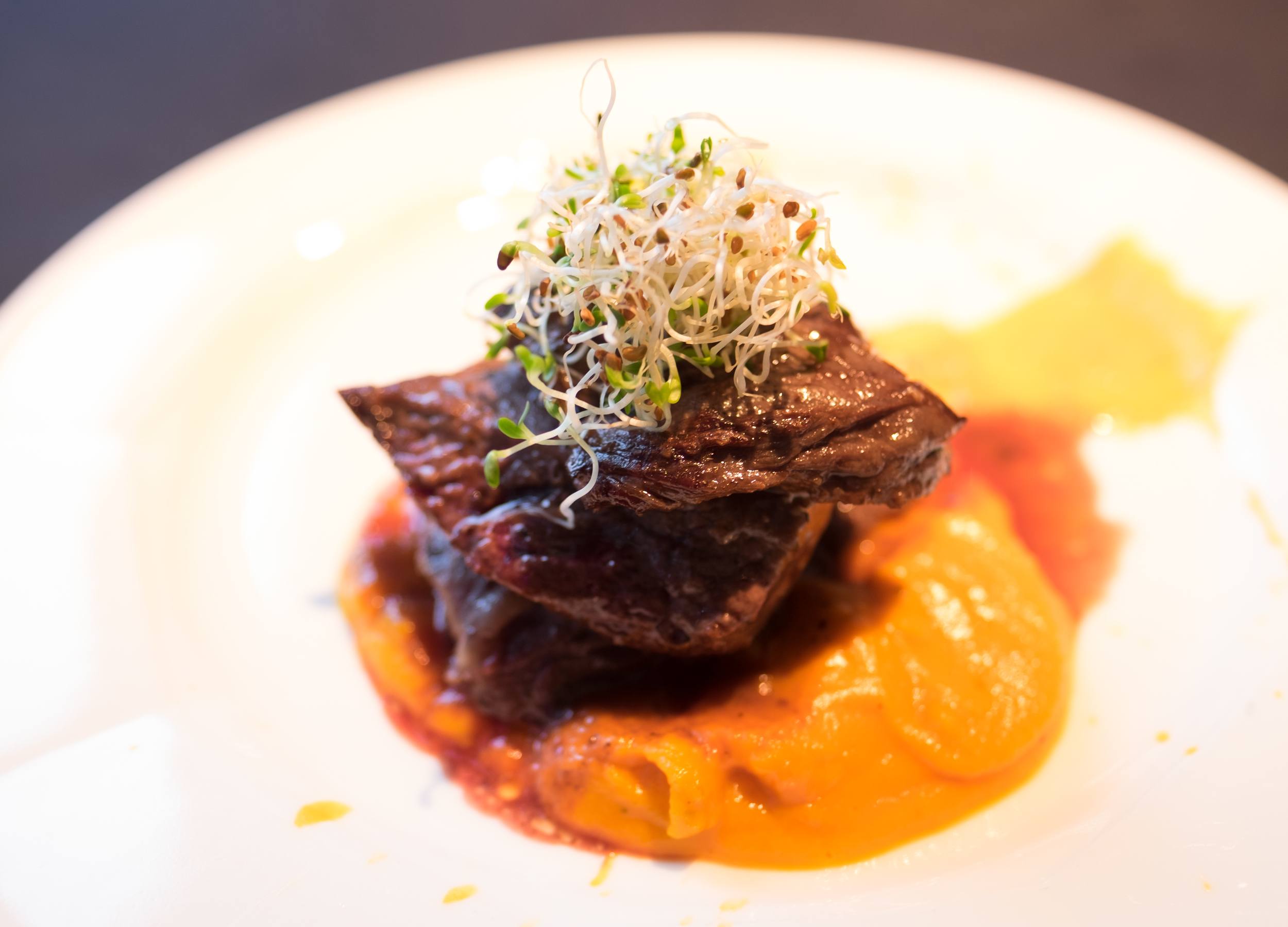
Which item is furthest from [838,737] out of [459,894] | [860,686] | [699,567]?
[459,894]

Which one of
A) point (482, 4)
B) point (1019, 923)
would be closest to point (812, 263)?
point (1019, 923)

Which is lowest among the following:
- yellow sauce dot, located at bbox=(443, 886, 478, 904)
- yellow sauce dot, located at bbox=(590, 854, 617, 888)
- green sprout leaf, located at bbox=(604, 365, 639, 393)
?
yellow sauce dot, located at bbox=(590, 854, 617, 888)

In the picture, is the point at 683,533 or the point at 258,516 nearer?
the point at 683,533

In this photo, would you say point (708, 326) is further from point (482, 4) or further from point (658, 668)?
point (482, 4)

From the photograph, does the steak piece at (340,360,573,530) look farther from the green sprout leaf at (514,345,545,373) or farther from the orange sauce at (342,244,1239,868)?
the orange sauce at (342,244,1239,868)

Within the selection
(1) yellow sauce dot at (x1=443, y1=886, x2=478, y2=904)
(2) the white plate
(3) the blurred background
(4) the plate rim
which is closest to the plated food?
(2) the white plate

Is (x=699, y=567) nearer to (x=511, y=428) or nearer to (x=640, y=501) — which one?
(x=640, y=501)
